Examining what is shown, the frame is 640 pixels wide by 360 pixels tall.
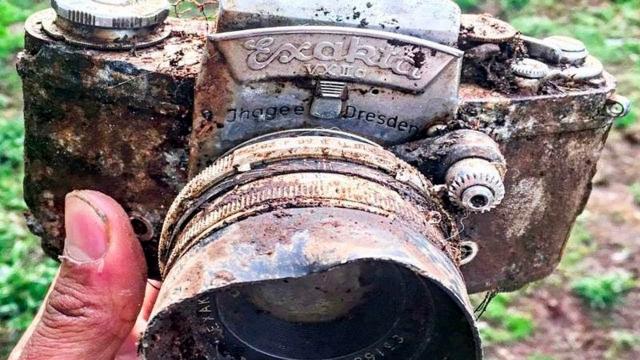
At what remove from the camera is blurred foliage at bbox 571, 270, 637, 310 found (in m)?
2.45

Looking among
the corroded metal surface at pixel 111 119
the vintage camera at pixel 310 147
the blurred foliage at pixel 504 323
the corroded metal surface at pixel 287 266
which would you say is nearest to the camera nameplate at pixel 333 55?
the vintage camera at pixel 310 147

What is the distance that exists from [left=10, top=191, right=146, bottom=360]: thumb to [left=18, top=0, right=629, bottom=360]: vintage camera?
0.22 feet

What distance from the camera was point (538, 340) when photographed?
7.72 feet

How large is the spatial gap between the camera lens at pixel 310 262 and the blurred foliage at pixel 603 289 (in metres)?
1.33

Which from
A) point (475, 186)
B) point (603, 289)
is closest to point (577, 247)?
point (603, 289)

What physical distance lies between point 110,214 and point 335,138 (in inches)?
14.3

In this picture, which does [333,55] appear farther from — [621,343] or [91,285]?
[621,343]

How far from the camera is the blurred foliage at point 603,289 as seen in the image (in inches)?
96.3

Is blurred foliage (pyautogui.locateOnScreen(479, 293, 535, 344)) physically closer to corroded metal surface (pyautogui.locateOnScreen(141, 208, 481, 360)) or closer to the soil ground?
the soil ground

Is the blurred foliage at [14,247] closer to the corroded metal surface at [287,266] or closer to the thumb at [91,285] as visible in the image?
the thumb at [91,285]

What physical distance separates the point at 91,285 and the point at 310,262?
46 cm

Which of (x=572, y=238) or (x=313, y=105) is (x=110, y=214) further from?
(x=572, y=238)

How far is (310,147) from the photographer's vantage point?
3.90ft

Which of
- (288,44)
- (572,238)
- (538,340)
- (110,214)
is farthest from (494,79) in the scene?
(572,238)
